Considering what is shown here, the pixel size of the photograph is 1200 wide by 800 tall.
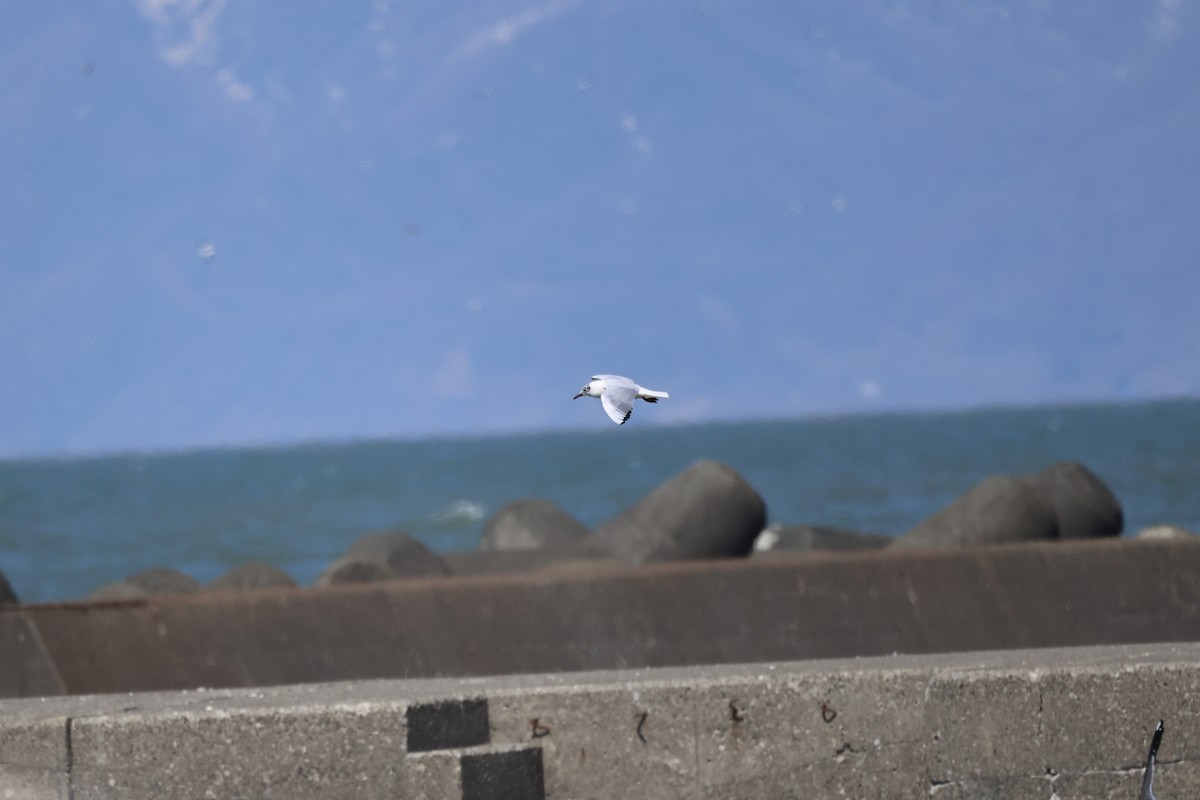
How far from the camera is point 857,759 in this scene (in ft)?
16.3

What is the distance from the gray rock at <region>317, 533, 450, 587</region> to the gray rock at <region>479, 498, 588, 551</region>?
2.87 ft

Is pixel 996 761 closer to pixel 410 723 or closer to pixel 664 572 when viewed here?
pixel 410 723

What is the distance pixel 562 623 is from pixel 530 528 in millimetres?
5229

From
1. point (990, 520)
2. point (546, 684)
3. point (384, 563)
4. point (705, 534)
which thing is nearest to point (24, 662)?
point (546, 684)

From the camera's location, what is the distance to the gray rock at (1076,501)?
10.9 m

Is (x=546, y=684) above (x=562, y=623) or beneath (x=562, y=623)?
beneath

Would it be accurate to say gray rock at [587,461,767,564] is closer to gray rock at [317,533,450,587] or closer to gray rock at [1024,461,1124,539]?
gray rock at [317,533,450,587]

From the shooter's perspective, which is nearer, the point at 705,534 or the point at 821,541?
the point at 705,534

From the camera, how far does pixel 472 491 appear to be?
55.2 meters

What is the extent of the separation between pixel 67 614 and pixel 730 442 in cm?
7944

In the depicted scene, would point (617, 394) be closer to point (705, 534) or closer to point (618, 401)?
point (618, 401)

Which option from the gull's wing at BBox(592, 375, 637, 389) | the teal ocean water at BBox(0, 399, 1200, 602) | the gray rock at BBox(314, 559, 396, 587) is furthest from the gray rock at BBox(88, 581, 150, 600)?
the teal ocean water at BBox(0, 399, 1200, 602)

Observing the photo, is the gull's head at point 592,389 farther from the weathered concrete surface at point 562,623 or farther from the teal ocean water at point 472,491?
the teal ocean water at point 472,491

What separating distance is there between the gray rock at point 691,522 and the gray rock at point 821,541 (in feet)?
0.84
